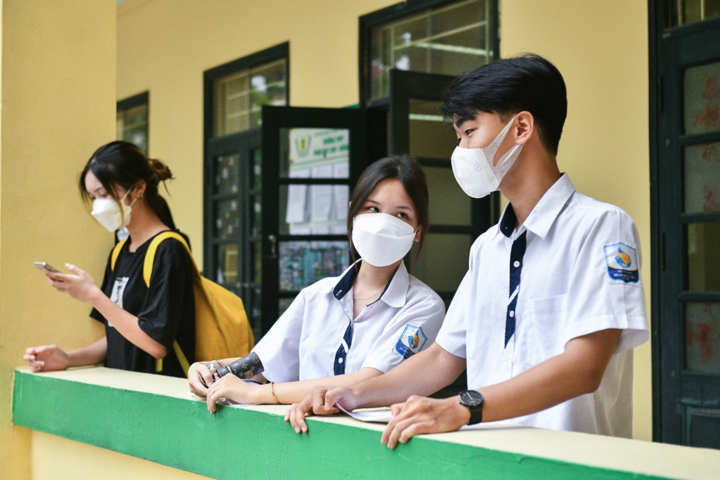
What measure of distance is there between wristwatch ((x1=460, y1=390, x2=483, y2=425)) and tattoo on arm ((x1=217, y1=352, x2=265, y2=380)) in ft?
2.31

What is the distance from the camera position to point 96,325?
7.89 feet

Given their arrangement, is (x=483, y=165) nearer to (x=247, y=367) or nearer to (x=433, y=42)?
(x=247, y=367)

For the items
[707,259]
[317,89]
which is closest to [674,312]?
[707,259]

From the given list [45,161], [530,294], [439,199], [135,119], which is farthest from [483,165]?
[135,119]

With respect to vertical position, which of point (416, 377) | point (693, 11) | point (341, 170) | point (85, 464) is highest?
point (693, 11)

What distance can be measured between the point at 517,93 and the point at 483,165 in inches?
5.2

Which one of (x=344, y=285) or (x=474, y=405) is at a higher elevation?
(x=344, y=285)

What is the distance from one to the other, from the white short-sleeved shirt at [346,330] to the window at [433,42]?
8.52ft

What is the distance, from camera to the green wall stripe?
100 centimetres

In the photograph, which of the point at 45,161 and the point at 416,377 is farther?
the point at 45,161

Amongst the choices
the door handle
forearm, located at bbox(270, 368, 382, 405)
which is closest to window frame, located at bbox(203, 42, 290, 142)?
the door handle

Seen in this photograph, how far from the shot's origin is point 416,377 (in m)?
1.40

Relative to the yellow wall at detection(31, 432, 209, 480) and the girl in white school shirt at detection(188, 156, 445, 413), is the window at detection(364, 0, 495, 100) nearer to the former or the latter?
the girl in white school shirt at detection(188, 156, 445, 413)

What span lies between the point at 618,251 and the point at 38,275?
174cm
